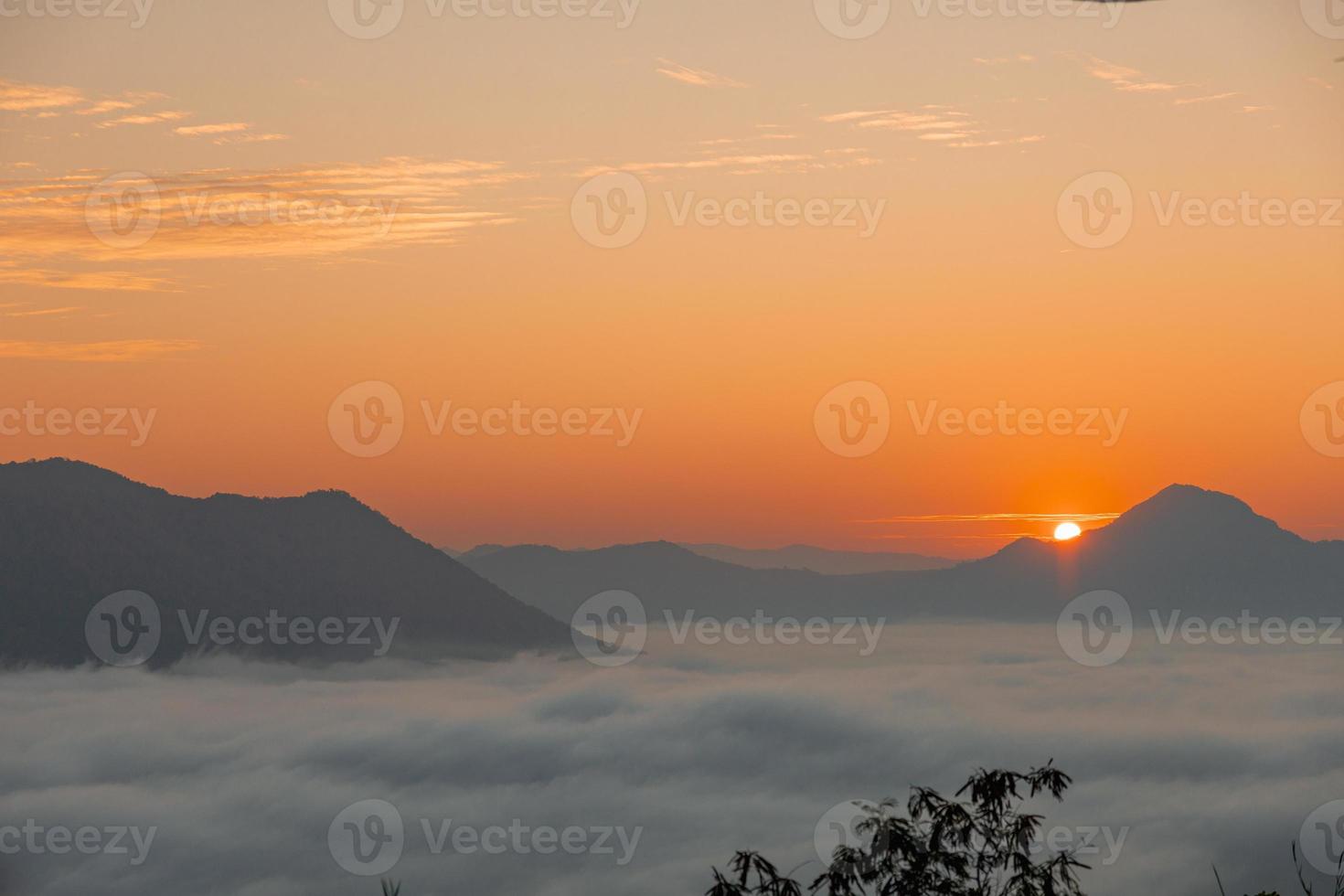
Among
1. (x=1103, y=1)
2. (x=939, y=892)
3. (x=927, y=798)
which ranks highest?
(x=1103, y=1)

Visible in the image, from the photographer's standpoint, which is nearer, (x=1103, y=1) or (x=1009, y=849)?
(x=1103, y=1)

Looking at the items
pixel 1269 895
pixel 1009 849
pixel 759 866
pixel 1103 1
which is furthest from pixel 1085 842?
pixel 1103 1

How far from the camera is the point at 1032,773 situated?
2744 centimetres

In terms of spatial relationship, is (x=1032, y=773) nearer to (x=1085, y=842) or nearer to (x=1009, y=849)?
(x=1009, y=849)

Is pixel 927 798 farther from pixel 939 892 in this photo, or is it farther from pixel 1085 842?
pixel 1085 842

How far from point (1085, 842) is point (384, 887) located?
56.0ft

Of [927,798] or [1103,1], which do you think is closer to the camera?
[1103,1]

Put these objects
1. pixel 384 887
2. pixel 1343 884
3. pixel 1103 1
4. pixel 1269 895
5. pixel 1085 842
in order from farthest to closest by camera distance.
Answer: pixel 1085 842, pixel 1343 884, pixel 1269 895, pixel 384 887, pixel 1103 1

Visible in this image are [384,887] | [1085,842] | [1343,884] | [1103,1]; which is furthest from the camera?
[1085,842]

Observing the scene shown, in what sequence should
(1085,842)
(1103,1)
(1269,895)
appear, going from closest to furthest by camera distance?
(1103,1) < (1269,895) < (1085,842)

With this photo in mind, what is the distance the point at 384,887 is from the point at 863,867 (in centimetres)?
1065

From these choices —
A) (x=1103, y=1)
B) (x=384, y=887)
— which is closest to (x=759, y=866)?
(x=384, y=887)

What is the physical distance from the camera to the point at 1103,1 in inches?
547

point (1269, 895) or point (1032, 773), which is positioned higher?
point (1032, 773)
